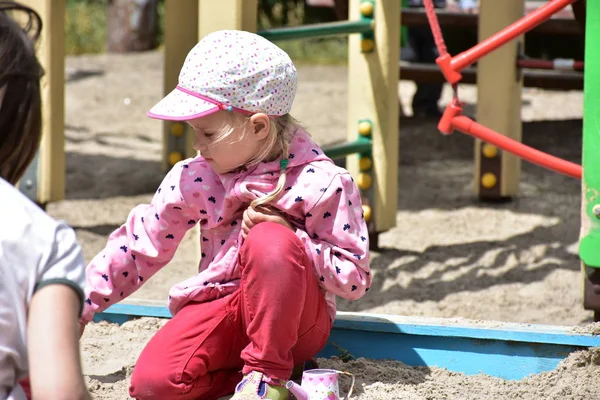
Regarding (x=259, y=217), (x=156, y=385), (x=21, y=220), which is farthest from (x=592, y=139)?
(x=21, y=220)

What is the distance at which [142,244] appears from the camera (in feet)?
6.34

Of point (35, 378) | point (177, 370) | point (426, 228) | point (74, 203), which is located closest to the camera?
point (35, 378)

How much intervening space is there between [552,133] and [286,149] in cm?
322

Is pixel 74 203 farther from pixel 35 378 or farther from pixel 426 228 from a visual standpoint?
pixel 35 378

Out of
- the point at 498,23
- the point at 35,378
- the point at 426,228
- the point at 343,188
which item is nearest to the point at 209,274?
the point at 343,188

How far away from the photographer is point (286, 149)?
6.26 feet

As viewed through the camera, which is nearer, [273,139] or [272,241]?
[272,241]

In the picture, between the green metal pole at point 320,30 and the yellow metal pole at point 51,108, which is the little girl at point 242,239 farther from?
the yellow metal pole at point 51,108

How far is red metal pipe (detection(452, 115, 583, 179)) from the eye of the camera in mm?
2473

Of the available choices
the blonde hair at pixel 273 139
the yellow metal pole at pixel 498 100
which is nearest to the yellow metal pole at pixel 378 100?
the yellow metal pole at pixel 498 100

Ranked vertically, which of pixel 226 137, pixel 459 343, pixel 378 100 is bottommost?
pixel 459 343

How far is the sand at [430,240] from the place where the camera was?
201 cm

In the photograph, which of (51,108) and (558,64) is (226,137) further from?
(558,64)

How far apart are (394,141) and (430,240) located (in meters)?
0.46
